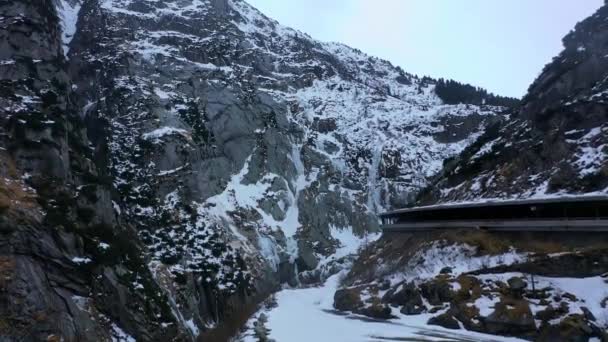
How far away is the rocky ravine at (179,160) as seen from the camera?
86.6ft

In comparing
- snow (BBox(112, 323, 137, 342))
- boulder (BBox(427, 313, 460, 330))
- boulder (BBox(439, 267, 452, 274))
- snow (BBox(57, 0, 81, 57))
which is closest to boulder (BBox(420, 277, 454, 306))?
boulder (BBox(439, 267, 452, 274))

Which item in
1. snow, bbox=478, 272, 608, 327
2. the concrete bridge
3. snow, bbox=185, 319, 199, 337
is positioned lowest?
snow, bbox=185, 319, 199, 337

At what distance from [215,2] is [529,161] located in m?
104

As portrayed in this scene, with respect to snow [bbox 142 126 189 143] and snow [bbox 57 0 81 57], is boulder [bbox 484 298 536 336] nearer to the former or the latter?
snow [bbox 142 126 189 143]

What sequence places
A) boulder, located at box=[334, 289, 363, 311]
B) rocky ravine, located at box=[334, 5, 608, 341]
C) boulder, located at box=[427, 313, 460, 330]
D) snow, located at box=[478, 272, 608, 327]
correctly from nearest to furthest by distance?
snow, located at box=[478, 272, 608, 327]
rocky ravine, located at box=[334, 5, 608, 341]
boulder, located at box=[427, 313, 460, 330]
boulder, located at box=[334, 289, 363, 311]

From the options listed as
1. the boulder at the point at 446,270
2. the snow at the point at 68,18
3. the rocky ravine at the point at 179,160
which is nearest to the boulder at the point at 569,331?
the boulder at the point at 446,270

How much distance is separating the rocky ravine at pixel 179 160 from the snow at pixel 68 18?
39 centimetres

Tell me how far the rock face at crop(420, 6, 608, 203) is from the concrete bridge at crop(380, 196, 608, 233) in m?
2.57

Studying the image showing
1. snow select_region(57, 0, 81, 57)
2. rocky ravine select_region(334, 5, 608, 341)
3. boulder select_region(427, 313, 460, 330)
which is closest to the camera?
rocky ravine select_region(334, 5, 608, 341)

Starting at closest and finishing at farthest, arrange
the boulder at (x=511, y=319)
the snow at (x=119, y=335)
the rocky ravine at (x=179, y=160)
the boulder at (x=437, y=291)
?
the snow at (x=119, y=335) < the boulder at (x=511, y=319) < the rocky ravine at (x=179, y=160) < the boulder at (x=437, y=291)

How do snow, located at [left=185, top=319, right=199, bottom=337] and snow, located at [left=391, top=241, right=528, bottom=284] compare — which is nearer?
snow, located at [left=391, top=241, right=528, bottom=284]

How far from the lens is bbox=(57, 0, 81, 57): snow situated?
8543 centimetres

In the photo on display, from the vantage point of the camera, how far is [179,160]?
217ft

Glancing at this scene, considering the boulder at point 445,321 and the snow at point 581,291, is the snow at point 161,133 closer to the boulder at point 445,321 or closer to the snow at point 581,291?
the boulder at point 445,321
